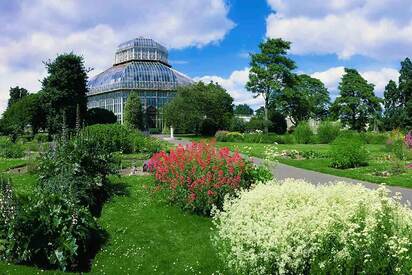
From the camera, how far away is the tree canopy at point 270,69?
48719 mm

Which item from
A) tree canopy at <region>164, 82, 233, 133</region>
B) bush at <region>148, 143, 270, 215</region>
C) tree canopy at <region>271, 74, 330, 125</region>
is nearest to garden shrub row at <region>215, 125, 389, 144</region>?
tree canopy at <region>271, 74, 330, 125</region>

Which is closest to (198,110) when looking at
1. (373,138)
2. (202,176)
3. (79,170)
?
(373,138)

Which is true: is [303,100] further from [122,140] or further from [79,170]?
[79,170]

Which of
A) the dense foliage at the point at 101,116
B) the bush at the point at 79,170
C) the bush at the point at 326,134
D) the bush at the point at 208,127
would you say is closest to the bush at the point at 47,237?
the bush at the point at 79,170

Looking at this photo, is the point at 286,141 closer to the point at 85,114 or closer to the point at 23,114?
the point at 85,114

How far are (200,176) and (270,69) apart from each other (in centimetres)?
4099

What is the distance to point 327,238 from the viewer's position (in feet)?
16.4

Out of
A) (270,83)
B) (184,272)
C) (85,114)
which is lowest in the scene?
(184,272)

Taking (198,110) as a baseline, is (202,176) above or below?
below

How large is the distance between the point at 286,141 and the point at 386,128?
88.8 ft

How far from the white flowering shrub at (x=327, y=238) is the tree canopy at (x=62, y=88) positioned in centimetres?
3743

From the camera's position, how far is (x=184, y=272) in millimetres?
6484

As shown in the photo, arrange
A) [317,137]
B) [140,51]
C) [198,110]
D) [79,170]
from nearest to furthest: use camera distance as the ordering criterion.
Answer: [79,170], [317,137], [198,110], [140,51]

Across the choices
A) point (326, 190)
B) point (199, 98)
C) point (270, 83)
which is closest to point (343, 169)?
point (326, 190)
